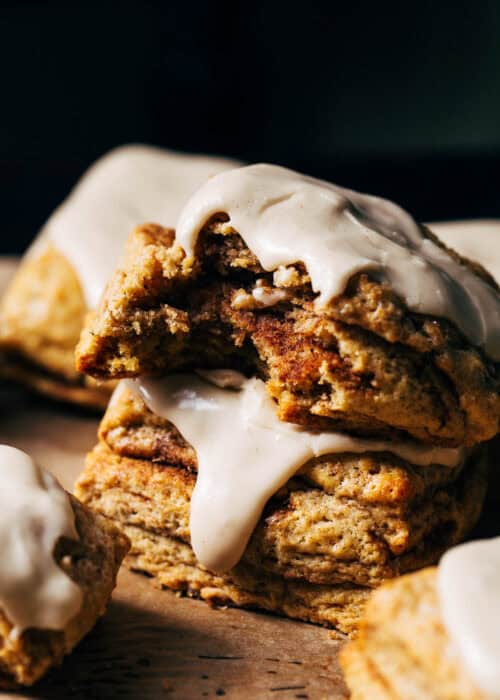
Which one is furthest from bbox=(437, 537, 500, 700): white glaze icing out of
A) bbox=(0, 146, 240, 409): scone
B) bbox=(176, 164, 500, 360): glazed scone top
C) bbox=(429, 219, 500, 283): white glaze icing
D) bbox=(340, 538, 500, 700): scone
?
bbox=(0, 146, 240, 409): scone

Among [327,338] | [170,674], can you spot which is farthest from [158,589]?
[327,338]

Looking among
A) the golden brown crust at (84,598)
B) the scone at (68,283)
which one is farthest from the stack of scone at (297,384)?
the scone at (68,283)

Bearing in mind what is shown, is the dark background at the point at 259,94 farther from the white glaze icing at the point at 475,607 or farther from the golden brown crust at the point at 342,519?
the white glaze icing at the point at 475,607

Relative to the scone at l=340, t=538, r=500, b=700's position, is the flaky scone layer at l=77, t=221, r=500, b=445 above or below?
above

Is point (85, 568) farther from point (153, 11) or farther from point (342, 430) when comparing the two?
point (153, 11)

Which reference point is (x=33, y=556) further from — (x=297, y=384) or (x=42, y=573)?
(x=297, y=384)

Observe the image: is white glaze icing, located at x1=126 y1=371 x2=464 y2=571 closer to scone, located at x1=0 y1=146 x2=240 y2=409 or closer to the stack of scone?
the stack of scone
